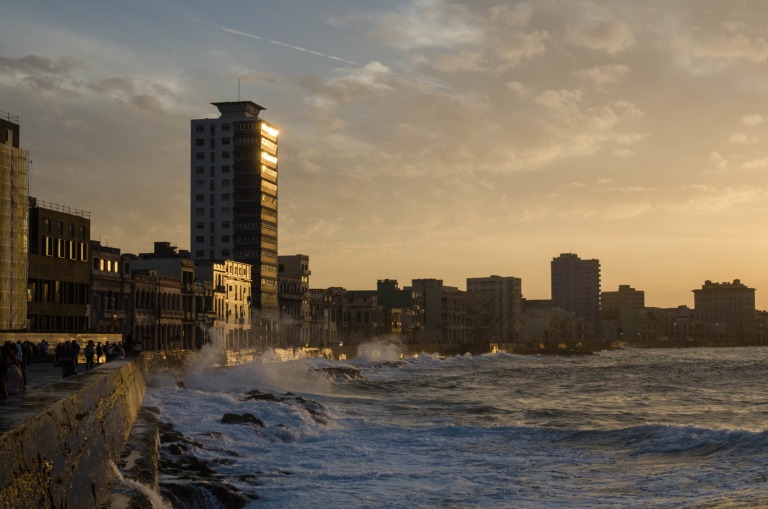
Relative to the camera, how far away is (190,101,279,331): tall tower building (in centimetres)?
15850

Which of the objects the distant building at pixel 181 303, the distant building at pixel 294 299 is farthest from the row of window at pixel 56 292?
the distant building at pixel 294 299

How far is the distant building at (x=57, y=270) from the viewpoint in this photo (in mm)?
80062

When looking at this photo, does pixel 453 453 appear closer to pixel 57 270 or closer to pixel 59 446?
pixel 59 446

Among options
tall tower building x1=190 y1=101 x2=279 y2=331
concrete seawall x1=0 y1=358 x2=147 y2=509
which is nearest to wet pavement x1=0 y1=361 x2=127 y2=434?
concrete seawall x1=0 y1=358 x2=147 y2=509

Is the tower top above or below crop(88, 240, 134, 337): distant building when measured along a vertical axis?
above

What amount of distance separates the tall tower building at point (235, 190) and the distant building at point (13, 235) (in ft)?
265

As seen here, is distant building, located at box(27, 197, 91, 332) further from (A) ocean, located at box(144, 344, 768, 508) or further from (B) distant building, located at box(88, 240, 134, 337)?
(A) ocean, located at box(144, 344, 768, 508)

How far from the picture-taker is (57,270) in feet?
274

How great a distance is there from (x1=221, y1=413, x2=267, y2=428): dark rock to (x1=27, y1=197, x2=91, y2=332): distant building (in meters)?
42.3

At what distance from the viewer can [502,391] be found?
266 feet

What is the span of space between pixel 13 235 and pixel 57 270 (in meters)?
11.6

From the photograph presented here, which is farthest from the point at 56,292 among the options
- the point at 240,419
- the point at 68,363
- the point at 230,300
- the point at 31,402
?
the point at 31,402

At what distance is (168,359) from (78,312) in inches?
1037

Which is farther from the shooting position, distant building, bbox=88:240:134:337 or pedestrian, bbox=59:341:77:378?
distant building, bbox=88:240:134:337
